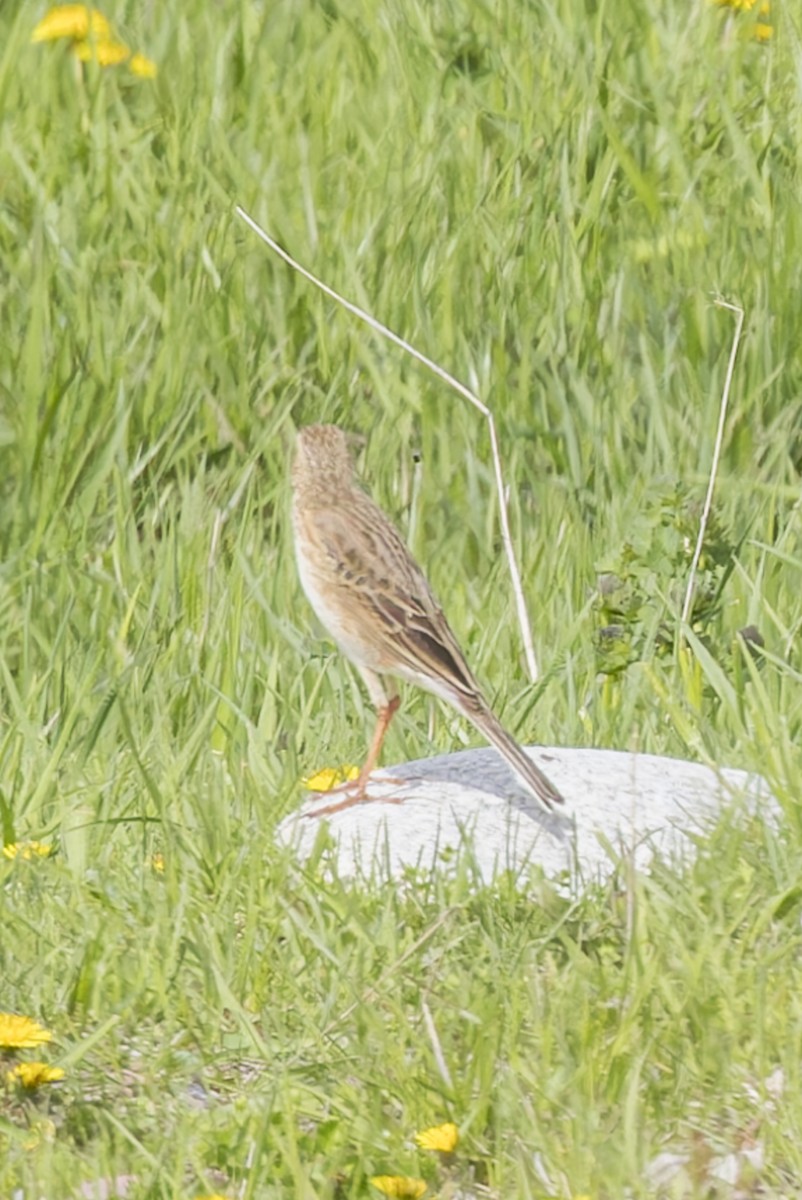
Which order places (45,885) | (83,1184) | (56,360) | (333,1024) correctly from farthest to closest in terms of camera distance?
(56,360), (45,885), (333,1024), (83,1184)

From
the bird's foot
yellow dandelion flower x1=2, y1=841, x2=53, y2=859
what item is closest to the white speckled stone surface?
the bird's foot

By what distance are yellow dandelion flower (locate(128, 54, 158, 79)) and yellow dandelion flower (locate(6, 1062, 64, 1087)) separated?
4.75 m

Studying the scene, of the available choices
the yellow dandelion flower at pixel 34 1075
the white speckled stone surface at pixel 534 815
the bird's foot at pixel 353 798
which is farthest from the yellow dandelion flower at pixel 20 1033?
the bird's foot at pixel 353 798

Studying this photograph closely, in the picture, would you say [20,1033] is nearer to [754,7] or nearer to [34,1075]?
[34,1075]

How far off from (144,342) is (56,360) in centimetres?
35

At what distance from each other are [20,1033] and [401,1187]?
74cm

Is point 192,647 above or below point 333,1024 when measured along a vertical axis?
above

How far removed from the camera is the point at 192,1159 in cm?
347

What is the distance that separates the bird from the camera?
191 inches

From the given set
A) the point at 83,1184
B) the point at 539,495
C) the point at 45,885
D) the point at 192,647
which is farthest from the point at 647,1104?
the point at 539,495

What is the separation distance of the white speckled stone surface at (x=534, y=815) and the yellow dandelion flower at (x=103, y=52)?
3.55m

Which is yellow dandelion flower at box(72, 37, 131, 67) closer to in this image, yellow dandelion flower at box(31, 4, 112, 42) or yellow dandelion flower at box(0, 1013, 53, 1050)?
yellow dandelion flower at box(31, 4, 112, 42)

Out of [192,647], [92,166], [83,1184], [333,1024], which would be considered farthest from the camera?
[92,166]

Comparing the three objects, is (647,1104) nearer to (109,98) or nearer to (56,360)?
(56,360)
